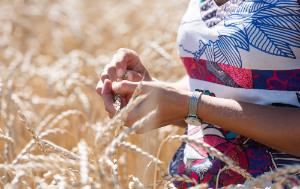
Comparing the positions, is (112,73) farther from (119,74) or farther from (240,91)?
(240,91)

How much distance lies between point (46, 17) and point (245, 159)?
3.55 m

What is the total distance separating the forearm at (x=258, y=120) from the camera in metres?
1.63

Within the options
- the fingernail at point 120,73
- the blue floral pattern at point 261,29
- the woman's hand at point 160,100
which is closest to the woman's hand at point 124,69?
the fingernail at point 120,73

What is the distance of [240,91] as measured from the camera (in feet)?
5.73

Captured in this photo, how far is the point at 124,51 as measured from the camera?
1.90 m

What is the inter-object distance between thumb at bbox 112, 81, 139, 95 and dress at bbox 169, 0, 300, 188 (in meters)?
0.24

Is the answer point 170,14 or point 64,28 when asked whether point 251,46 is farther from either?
point 64,28

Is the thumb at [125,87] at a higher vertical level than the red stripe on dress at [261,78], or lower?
higher

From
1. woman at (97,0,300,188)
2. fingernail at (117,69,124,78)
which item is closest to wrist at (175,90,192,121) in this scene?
woman at (97,0,300,188)

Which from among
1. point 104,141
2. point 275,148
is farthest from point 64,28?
point 104,141

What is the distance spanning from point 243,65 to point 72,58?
140cm

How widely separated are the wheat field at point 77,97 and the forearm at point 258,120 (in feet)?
0.45

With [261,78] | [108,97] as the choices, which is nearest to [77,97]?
[108,97]

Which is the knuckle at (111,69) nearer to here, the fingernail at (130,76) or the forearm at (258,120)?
the fingernail at (130,76)
